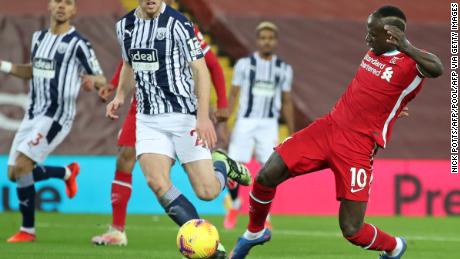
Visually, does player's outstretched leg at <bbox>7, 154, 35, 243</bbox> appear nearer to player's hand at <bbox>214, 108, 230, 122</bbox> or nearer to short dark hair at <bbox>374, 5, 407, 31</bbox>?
player's hand at <bbox>214, 108, 230, 122</bbox>

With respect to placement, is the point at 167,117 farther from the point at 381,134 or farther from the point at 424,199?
the point at 424,199

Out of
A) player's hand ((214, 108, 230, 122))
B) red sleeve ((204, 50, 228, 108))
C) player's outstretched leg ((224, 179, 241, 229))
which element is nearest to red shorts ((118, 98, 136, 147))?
red sleeve ((204, 50, 228, 108))

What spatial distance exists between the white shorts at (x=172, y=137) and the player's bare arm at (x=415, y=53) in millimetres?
1606

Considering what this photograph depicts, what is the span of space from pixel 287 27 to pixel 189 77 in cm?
1103

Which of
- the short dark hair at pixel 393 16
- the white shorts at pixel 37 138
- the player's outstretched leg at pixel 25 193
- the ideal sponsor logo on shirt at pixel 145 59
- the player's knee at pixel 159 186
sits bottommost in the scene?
the player's outstretched leg at pixel 25 193

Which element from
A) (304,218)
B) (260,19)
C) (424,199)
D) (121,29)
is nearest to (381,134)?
(121,29)

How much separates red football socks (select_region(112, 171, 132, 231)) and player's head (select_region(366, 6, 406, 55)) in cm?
303

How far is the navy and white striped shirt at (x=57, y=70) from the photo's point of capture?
35.3 feet

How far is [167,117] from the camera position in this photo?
8289 mm

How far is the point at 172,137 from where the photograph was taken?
8297 millimetres

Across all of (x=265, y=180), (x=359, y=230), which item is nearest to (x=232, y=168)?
(x=265, y=180)

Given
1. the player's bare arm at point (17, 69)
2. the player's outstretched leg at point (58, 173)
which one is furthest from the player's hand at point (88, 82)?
the player's outstretched leg at point (58, 173)

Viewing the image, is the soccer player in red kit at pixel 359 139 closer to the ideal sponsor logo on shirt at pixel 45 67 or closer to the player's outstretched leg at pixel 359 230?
the player's outstretched leg at pixel 359 230

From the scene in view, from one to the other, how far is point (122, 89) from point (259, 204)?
145 cm
